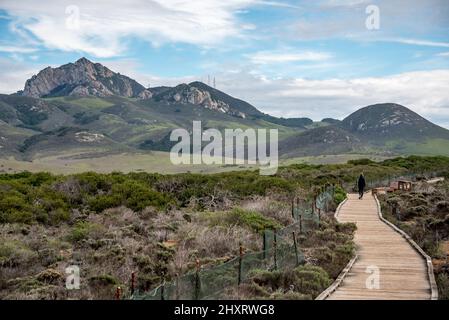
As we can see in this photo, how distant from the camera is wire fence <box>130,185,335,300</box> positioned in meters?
9.46

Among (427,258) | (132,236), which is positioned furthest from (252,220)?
(427,258)

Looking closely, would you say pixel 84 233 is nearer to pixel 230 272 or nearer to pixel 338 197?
pixel 230 272

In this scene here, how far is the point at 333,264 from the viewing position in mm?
14102

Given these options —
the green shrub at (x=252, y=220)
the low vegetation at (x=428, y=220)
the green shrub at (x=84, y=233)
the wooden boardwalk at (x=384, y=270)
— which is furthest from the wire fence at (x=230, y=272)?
the green shrub at (x=84, y=233)

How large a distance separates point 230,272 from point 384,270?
430 centimetres

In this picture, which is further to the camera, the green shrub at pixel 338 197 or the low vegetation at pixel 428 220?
the green shrub at pixel 338 197

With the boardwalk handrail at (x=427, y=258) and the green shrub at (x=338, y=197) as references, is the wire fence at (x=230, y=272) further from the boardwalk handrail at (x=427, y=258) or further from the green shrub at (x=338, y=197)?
the green shrub at (x=338, y=197)

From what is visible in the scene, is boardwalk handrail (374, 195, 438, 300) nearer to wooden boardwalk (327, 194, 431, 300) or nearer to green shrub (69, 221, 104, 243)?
wooden boardwalk (327, 194, 431, 300)

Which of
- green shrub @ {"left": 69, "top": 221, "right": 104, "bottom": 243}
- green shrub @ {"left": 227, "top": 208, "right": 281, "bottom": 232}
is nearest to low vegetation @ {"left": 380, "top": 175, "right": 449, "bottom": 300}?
green shrub @ {"left": 227, "top": 208, "right": 281, "bottom": 232}

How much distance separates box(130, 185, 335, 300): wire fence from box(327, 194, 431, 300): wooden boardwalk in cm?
158

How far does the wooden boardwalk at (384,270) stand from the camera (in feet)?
36.9

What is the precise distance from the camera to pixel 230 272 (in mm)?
11281

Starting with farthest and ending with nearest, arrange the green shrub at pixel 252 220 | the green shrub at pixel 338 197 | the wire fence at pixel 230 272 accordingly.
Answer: the green shrub at pixel 338 197, the green shrub at pixel 252 220, the wire fence at pixel 230 272

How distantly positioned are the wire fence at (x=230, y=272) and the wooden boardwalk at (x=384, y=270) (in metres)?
1.58
